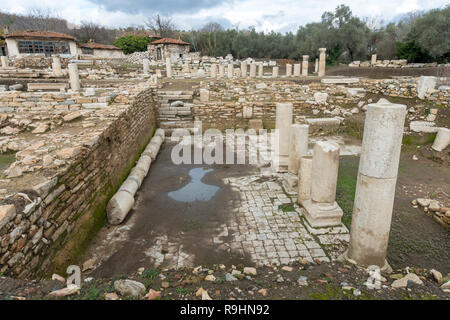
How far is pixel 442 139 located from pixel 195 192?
7.67 m

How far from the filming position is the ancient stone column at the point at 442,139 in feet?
28.0

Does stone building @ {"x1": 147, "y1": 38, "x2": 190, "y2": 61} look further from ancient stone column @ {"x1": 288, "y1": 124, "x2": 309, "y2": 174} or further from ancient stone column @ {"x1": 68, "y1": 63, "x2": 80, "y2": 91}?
ancient stone column @ {"x1": 288, "y1": 124, "x2": 309, "y2": 174}

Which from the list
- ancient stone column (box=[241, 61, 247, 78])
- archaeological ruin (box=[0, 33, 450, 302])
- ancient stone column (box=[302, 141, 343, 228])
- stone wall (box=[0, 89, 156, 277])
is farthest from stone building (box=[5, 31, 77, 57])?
ancient stone column (box=[302, 141, 343, 228])

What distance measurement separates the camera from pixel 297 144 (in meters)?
7.09

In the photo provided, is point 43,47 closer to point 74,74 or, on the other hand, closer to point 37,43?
point 37,43

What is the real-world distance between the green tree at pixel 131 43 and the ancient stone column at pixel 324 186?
4090 cm

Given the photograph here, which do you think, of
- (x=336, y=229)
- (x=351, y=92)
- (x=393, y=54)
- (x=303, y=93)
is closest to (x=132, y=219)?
(x=336, y=229)

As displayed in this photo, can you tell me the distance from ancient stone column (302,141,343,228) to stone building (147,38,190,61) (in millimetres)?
32802

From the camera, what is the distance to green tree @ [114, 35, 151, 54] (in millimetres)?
40031

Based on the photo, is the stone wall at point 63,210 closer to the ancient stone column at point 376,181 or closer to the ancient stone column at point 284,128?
the ancient stone column at point 376,181

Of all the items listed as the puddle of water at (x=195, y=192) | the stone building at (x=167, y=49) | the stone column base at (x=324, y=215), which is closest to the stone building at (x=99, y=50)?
the stone building at (x=167, y=49)

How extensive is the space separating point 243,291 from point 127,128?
6.31m

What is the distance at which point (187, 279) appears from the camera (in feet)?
10.9

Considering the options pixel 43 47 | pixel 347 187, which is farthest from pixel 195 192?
pixel 43 47
